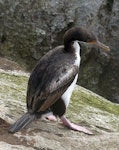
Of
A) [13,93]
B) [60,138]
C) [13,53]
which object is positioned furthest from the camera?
[13,53]

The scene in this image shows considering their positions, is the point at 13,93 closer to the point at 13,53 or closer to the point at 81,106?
the point at 81,106

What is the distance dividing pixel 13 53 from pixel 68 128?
287 inches

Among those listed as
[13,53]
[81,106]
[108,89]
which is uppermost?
[81,106]

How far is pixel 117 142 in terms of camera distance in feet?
22.6

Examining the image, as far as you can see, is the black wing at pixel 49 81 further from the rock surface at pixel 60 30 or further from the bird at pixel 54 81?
the rock surface at pixel 60 30

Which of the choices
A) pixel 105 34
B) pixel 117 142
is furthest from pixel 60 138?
pixel 105 34

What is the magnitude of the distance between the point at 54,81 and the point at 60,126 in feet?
2.87

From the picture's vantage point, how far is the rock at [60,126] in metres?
6.52

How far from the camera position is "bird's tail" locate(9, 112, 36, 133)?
653 cm

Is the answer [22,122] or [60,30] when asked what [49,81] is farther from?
[60,30]

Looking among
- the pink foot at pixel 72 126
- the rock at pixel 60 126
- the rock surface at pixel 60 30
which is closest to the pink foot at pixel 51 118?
the rock at pixel 60 126

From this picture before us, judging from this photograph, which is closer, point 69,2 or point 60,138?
point 60,138

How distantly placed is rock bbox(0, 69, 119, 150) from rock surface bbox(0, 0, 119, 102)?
5229 millimetres

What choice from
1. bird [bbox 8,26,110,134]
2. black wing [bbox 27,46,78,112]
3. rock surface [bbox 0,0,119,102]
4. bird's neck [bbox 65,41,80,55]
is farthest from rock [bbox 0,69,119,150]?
rock surface [bbox 0,0,119,102]
